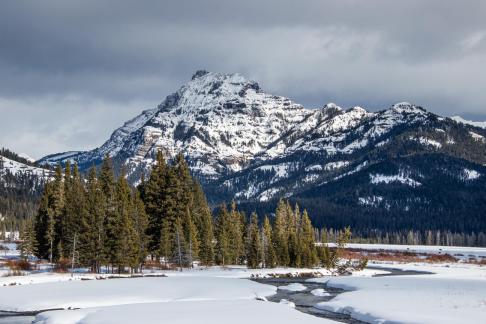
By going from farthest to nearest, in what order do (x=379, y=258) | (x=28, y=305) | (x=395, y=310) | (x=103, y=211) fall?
(x=379, y=258), (x=103, y=211), (x=28, y=305), (x=395, y=310)

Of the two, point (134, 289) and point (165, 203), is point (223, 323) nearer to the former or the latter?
point (134, 289)

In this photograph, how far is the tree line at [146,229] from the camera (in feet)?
230

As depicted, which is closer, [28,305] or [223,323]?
[223,323]

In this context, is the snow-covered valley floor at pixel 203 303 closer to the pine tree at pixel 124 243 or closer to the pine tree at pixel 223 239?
the pine tree at pixel 124 243

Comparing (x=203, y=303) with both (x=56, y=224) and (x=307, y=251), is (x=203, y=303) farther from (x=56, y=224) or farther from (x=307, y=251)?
(x=307, y=251)

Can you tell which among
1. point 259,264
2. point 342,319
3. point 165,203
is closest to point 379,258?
point 259,264

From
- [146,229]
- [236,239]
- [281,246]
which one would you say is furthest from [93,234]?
[281,246]

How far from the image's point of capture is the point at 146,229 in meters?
82.6

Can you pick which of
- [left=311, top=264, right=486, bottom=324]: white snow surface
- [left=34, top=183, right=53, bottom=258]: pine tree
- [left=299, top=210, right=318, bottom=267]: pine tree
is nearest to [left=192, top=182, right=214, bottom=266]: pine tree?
[left=299, top=210, right=318, bottom=267]: pine tree

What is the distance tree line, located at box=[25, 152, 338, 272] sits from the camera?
70044mm

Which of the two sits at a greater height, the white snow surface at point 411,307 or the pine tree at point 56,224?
the pine tree at point 56,224

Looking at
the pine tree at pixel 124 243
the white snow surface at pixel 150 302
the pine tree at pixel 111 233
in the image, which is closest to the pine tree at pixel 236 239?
the pine tree at pixel 111 233

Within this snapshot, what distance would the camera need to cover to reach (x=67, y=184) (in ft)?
305

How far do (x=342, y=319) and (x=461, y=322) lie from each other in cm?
857
